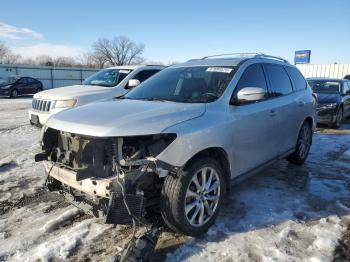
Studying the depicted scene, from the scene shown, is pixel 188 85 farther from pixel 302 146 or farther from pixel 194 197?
pixel 302 146

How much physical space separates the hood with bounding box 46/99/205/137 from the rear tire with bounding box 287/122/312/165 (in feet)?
10.5

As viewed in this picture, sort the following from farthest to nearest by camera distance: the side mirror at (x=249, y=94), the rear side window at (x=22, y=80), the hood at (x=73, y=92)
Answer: the rear side window at (x=22, y=80) < the hood at (x=73, y=92) < the side mirror at (x=249, y=94)

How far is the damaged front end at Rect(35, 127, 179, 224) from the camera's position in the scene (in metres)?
3.18

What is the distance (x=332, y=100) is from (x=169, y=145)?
32.3 ft

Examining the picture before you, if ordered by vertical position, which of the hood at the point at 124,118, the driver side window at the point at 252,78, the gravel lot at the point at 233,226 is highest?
the driver side window at the point at 252,78

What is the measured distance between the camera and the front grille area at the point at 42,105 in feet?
26.5

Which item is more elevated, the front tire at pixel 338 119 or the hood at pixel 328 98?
the hood at pixel 328 98

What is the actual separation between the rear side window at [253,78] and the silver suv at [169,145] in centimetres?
1

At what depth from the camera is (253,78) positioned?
15.6 ft

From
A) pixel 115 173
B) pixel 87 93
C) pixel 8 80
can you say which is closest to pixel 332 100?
pixel 87 93

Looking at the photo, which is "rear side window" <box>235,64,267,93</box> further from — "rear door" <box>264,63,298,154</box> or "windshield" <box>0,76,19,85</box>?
"windshield" <box>0,76,19,85</box>

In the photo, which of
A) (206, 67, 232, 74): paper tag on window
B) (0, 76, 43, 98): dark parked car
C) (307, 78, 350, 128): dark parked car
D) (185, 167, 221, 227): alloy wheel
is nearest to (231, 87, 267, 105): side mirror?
(206, 67, 232, 74): paper tag on window

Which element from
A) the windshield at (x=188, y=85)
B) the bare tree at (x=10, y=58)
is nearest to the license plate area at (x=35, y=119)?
the windshield at (x=188, y=85)

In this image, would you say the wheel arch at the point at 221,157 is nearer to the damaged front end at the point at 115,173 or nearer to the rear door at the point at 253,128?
the rear door at the point at 253,128
